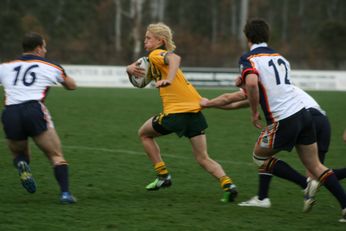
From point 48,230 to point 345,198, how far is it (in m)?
2.74

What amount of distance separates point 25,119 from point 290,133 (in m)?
2.55

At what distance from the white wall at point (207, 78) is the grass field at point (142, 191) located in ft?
46.3

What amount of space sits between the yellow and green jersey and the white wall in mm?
21561

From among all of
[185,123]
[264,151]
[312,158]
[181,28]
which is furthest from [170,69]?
[181,28]

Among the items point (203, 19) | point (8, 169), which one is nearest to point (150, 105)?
point (8, 169)

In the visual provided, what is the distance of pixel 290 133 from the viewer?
6801mm

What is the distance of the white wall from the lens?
29.6 m

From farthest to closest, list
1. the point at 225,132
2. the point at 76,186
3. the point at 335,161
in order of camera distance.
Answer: the point at 225,132, the point at 335,161, the point at 76,186

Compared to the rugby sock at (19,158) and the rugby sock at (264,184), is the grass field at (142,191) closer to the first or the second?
the rugby sock at (264,184)

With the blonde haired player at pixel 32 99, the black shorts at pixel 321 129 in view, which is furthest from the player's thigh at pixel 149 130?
the black shorts at pixel 321 129

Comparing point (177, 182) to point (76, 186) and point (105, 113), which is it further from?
point (105, 113)

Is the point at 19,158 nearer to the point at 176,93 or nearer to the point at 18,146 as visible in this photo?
the point at 18,146

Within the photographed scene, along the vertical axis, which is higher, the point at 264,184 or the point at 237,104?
the point at 237,104

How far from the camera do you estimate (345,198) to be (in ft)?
22.2
